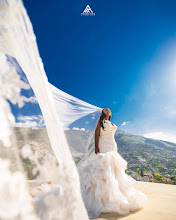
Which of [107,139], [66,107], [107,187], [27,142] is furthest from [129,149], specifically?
[27,142]

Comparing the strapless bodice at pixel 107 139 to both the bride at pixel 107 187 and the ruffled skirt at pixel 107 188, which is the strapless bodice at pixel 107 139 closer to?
the bride at pixel 107 187

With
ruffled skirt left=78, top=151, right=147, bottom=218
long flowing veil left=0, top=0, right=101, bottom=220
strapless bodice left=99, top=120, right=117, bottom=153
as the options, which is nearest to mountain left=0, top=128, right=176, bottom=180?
long flowing veil left=0, top=0, right=101, bottom=220

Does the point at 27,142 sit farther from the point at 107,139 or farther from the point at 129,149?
the point at 129,149

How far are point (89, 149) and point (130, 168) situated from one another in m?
11.8

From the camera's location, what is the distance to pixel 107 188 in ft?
10.5

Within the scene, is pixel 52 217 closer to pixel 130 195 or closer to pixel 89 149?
pixel 130 195

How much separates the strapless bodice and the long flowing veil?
2.19 meters

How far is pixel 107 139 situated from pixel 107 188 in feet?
4.03

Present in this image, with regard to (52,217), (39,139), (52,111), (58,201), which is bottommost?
(52,217)

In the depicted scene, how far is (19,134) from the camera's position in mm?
1622

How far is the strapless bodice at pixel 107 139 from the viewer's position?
4059mm

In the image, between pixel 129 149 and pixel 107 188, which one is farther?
pixel 129 149

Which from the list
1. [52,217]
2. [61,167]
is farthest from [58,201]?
[61,167]

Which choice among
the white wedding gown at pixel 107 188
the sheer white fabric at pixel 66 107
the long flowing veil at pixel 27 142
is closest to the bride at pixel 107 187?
the white wedding gown at pixel 107 188
